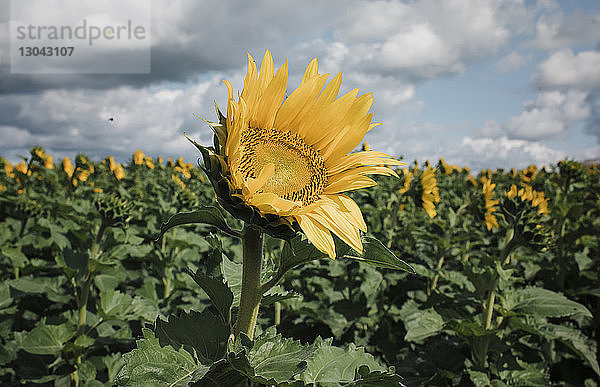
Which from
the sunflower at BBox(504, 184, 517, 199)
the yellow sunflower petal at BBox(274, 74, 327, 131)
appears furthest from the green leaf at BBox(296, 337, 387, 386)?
the sunflower at BBox(504, 184, 517, 199)

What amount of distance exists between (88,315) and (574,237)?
5920 millimetres

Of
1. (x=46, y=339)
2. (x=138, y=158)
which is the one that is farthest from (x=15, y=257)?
(x=138, y=158)

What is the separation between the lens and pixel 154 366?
1.22 m

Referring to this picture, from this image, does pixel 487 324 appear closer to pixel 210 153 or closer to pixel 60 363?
pixel 210 153

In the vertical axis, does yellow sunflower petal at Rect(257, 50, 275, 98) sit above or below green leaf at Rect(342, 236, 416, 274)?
above

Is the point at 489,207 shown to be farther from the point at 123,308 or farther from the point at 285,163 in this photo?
the point at 285,163

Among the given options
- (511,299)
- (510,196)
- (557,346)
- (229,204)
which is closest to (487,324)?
(511,299)

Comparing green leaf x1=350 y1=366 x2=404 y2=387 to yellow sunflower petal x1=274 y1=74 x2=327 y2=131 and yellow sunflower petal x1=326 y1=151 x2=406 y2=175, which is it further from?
yellow sunflower petal x1=274 y1=74 x2=327 y2=131

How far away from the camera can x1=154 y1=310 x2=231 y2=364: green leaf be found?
4.39 ft

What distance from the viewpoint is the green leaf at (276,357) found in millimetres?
1163

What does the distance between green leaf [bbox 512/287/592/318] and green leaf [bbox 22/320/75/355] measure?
3384mm

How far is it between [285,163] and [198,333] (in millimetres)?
600

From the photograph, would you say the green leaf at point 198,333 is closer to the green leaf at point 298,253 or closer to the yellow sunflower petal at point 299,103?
the green leaf at point 298,253

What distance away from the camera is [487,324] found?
3.32 meters
